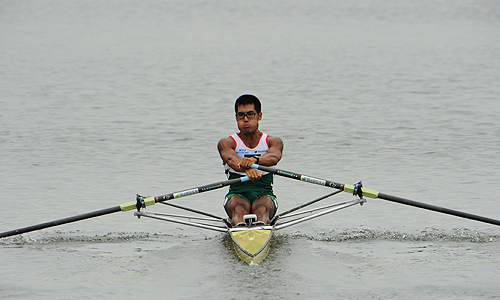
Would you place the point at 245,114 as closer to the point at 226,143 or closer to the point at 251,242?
the point at 226,143

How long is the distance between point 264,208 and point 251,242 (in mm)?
948

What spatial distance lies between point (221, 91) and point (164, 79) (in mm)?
3707

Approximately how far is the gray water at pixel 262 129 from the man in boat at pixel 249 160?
0.51 m

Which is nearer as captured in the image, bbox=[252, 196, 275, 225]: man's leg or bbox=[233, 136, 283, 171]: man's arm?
bbox=[233, 136, 283, 171]: man's arm

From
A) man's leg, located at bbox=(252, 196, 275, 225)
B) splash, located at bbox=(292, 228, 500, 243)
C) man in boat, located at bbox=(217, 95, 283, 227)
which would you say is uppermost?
man in boat, located at bbox=(217, 95, 283, 227)

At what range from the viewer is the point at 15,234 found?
8414 mm

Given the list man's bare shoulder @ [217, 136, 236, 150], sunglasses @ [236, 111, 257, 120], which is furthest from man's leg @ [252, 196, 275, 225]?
sunglasses @ [236, 111, 257, 120]

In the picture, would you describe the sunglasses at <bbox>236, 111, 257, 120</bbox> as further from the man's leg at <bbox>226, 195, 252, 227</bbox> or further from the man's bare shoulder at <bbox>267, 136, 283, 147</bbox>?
the man's leg at <bbox>226, 195, 252, 227</bbox>

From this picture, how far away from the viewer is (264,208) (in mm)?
8562

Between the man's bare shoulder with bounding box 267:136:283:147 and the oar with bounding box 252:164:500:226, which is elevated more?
the man's bare shoulder with bounding box 267:136:283:147

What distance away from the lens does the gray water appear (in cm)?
741

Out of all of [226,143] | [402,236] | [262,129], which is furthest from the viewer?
[262,129]

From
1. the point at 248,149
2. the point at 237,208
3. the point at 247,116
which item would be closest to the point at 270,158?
the point at 248,149

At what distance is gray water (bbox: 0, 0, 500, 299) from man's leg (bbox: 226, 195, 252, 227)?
0.45 meters
